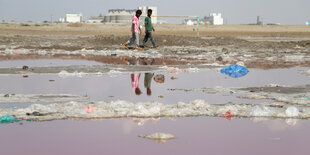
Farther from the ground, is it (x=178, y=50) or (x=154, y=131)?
(x=178, y=50)

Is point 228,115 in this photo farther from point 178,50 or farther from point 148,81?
point 178,50

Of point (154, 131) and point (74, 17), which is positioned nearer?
point (154, 131)

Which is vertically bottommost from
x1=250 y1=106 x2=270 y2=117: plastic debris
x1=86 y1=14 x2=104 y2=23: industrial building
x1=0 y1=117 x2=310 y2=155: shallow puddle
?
x1=0 y1=117 x2=310 y2=155: shallow puddle

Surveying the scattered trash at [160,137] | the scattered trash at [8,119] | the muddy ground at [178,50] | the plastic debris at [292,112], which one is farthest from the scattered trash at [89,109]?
the muddy ground at [178,50]

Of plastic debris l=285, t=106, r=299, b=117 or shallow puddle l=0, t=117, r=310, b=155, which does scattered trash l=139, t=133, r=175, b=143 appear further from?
plastic debris l=285, t=106, r=299, b=117

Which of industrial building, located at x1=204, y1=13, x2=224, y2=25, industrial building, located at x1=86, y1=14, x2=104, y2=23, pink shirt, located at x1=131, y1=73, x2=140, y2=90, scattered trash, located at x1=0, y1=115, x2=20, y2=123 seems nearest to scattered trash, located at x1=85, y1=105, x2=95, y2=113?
scattered trash, located at x1=0, y1=115, x2=20, y2=123

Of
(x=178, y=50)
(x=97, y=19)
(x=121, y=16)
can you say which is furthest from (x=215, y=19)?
(x=178, y=50)

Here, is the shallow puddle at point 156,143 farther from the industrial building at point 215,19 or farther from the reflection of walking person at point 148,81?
the industrial building at point 215,19

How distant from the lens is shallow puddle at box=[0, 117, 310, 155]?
16.6 ft

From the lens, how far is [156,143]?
17.5ft

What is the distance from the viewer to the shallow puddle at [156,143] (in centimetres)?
506

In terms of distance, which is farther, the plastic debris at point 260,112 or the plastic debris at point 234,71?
the plastic debris at point 234,71

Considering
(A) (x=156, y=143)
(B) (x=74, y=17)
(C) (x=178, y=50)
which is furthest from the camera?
(B) (x=74, y=17)

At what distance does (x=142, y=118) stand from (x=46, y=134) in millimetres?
1396
